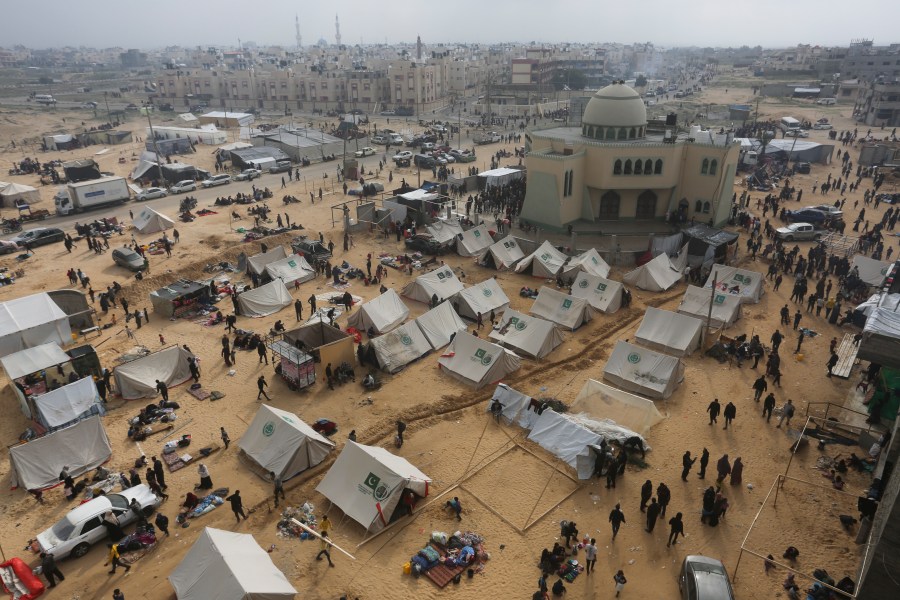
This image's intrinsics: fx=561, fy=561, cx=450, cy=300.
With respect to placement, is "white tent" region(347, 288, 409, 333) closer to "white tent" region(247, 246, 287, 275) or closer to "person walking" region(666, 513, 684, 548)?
"white tent" region(247, 246, 287, 275)

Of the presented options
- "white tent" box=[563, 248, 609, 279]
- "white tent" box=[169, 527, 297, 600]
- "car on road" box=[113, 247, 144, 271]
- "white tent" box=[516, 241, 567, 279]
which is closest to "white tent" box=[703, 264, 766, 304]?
"white tent" box=[563, 248, 609, 279]

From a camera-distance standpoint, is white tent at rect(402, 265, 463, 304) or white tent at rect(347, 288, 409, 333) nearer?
white tent at rect(347, 288, 409, 333)

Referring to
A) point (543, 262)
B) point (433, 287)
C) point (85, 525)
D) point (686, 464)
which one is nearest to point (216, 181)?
point (433, 287)

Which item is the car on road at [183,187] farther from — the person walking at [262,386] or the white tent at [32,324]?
the person walking at [262,386]

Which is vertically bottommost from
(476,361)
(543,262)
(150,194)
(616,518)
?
(616,518)

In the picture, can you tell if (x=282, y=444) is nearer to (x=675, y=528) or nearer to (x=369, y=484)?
(x=369, y=484)

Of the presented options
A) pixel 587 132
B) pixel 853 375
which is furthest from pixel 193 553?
pixel 587 132
